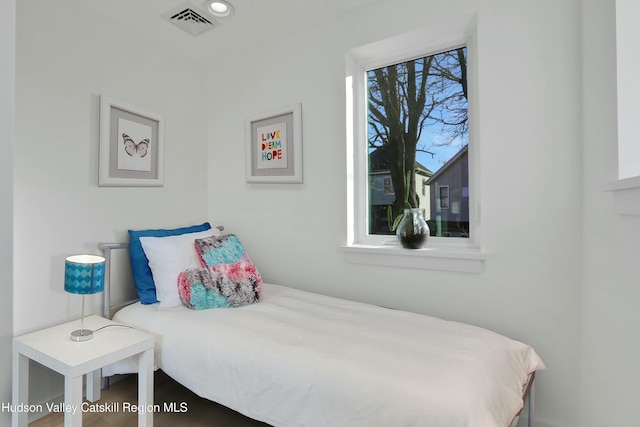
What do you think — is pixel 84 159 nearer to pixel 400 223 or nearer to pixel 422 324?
pixel 400 223

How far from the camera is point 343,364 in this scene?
122 centimetres

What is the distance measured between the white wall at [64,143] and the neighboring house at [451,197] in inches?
76.3

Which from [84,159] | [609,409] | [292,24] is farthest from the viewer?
[292,24]

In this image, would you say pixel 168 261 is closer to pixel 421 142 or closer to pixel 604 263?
pixel 421 142

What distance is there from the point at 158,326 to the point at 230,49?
208 cm

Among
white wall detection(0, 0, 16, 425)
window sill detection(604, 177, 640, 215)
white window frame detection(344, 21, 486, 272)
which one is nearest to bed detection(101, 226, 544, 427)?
white window frame detection(344, 21, 486, 272)

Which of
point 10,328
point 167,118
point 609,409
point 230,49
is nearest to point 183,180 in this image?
point 167,118

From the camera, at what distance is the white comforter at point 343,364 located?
1073 mm

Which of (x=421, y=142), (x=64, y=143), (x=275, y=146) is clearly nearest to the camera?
(x=64, y=143)

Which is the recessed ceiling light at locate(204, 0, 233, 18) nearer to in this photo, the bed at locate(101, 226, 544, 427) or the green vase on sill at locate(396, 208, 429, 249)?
the green vase on sill at locate(396, 208, 429, 249)

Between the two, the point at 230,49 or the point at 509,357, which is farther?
the point at 230,49

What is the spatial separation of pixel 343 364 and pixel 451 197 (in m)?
1.25

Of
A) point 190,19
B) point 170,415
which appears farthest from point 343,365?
point 190,19

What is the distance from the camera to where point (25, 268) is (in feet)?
5.72
